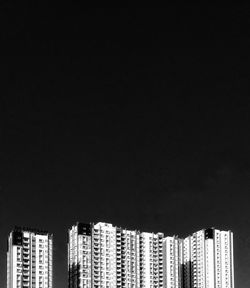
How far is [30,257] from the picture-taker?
4338cm

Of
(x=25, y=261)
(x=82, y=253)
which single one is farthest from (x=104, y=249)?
(x=25, y=261)

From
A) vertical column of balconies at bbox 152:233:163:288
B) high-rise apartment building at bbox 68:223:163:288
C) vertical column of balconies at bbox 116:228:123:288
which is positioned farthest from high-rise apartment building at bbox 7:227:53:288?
vertical column of balconies at bbox 152:233:163:288

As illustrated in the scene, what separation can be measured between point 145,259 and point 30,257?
23.9 ft

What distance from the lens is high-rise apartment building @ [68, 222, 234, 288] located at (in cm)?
4481

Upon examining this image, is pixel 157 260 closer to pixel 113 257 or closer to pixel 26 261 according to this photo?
pixel 113 257

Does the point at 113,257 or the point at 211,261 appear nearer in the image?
the point at 113,257

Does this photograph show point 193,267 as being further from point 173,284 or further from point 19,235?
point 19,235

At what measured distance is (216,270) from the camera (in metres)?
48.1

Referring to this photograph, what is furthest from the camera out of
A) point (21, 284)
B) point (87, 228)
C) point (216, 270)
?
point (216, 270)

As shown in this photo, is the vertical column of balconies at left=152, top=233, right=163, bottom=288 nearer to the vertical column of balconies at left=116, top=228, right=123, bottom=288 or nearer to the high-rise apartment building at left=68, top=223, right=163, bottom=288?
the high-rise apartment building at left=68, top=223, right=163, bottom=288

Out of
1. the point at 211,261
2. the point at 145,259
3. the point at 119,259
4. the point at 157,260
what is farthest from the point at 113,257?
the point at 211,261

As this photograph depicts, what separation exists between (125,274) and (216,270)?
5992 mm

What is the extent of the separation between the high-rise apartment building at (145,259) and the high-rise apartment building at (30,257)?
1.67 metres

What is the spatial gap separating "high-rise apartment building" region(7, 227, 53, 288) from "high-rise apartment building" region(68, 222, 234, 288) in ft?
5.49
